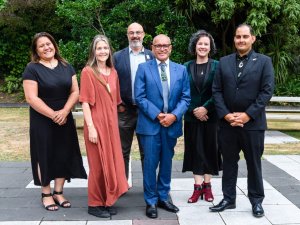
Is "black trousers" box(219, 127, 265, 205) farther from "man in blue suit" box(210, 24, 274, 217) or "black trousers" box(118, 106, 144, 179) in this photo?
"black trousers" box(118, 106, 144, 179)

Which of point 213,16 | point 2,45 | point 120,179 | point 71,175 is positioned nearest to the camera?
point 120,179

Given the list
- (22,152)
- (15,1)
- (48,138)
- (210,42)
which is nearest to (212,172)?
(210,42)

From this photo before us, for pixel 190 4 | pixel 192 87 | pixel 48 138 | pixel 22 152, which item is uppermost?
pixel 190 4

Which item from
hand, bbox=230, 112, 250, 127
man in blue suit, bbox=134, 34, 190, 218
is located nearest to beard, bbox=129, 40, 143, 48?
man in blue suit, bbox=134, 34, 190, 218

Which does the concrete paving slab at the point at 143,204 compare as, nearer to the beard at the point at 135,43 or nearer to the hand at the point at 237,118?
the hand at the point at 237,118

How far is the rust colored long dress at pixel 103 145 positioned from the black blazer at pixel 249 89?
3.59 feet

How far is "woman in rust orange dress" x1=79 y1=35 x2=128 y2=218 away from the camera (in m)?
4.32

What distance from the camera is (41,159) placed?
15.1ft

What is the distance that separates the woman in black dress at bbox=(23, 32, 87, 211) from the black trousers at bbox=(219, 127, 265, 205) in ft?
5.21

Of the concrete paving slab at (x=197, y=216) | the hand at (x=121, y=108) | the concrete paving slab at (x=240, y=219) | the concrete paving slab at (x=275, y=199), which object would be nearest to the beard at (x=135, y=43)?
the hand at (x=121, y=108)

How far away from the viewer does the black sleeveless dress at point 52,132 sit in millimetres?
4527

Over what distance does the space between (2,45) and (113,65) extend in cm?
1355

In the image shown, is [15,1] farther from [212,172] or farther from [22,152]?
[212,172]

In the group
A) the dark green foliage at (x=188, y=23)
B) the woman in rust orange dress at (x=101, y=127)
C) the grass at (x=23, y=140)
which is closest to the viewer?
the woman in rust orange dress at (x=101, y=127)
